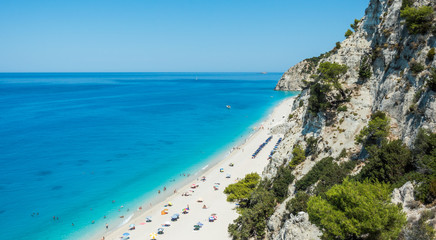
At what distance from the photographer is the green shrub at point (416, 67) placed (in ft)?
70.8

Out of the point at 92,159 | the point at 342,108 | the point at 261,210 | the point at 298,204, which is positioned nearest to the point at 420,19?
the point at 342,108

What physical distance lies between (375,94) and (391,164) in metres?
12.3

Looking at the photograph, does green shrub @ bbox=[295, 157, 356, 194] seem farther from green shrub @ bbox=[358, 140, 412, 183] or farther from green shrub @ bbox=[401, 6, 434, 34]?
green shrub @ bbox=[401, 6, 434, 34]

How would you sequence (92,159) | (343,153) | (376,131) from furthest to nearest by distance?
1. (92,159)
2. (343,153)
3. (376,131)

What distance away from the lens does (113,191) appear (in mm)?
44094

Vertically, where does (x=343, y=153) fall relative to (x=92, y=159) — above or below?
above

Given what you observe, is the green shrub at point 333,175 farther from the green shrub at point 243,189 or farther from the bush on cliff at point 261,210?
the green shrub at point 243,189

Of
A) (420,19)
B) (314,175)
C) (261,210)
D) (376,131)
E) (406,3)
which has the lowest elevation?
(261,210)

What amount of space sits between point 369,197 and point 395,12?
78.9ft

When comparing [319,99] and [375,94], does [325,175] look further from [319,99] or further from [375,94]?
[319,99]

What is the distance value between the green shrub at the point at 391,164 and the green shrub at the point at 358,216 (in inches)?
207

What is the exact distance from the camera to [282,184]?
91.1 ft

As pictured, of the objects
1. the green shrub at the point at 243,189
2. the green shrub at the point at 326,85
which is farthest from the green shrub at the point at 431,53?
the green shrub at the point at 243,189

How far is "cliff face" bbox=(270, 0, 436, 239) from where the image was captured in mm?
20180
